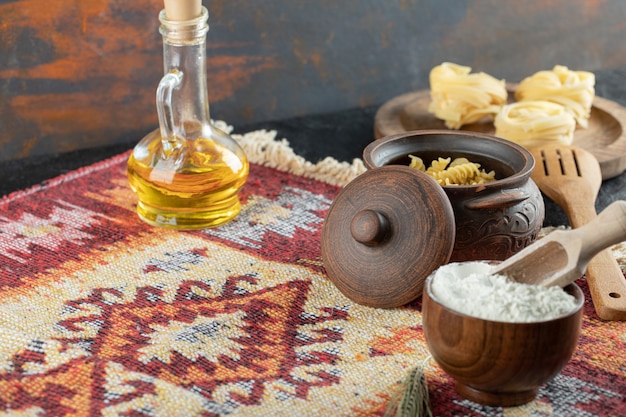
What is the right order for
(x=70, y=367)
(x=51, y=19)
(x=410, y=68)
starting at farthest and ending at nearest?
(x=410, y=68)
(x=51, y=19)
(x=70, y=367)

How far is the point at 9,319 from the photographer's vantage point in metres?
0.96

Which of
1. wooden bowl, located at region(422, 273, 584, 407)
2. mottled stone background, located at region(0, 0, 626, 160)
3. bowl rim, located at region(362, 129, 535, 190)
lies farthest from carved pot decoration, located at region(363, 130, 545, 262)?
mottled stone background, located at region(0, 0, 626, 160)

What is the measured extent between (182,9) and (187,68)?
8cm

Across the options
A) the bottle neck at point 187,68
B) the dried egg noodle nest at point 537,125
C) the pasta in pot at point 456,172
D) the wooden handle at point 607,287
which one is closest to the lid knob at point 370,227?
the pasta in pot at point 456,172

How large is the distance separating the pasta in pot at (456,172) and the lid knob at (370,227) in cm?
12

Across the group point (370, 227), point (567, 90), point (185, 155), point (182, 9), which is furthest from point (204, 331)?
point (567, 90)

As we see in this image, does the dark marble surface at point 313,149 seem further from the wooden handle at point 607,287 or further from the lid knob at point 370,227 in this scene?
the lid knob at point 370,227

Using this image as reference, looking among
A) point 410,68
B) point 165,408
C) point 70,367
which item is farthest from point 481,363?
point 410,68

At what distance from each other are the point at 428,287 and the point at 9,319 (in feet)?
1.58

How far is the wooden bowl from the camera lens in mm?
741

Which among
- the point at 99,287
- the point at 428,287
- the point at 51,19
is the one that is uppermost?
the point at 51,19

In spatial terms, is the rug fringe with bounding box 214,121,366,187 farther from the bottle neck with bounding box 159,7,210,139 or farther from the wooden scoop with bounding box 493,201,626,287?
the wooden scoop with bounding box 493,201,626,287

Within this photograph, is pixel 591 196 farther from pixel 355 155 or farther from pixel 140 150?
pixel 140 150

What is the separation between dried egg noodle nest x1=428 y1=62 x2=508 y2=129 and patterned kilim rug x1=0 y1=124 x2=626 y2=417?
1.25ft
